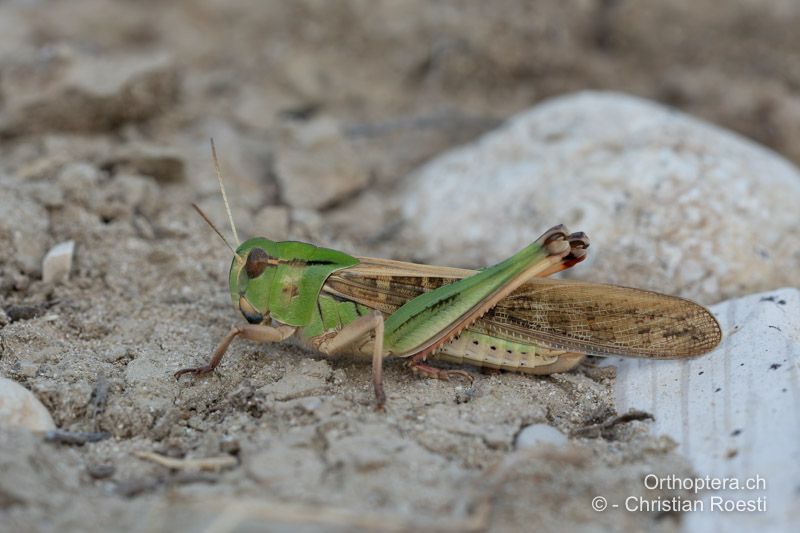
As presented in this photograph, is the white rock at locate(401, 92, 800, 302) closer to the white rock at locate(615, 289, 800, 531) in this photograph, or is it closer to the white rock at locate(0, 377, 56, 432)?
the white rock at locate(615, 289, 800, 531)

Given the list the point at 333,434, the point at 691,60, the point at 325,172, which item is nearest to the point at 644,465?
the point at 333,434

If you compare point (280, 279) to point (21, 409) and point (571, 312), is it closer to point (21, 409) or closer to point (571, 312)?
point (21, 409)

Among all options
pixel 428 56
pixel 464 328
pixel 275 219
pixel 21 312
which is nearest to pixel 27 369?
pixel 21 312

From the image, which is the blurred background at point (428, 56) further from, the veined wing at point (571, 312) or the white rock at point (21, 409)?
the white rock at point (21, 409)

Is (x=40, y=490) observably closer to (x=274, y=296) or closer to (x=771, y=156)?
(x=274, y=296)

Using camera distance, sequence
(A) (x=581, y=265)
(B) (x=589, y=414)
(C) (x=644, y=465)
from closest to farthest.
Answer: (C) (x=644, y=465)
(B) (x=589, y=414)
(A) (x=581, y=265)
